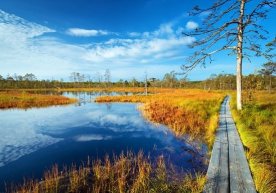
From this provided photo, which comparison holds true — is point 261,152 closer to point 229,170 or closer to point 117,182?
point 229,170

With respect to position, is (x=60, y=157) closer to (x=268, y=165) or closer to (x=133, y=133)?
(x=133, y=133)

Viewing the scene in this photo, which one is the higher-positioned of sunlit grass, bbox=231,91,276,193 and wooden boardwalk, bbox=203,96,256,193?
sunlit grass, bbox=231,91,276,193

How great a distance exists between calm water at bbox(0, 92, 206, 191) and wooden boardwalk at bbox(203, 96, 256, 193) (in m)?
0.89

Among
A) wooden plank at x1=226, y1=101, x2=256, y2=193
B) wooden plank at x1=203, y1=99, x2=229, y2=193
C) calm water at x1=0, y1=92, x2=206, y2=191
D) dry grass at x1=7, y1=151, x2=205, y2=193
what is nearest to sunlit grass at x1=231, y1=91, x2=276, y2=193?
wooden plank at x1=226, y1=101, x2=256, y2=193

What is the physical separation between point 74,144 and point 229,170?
7520 mm

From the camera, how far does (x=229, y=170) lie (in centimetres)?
491

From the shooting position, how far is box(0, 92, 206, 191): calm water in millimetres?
7516

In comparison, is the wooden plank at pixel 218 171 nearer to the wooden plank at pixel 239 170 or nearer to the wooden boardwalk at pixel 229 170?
the wooden boardwalk at pixel 229 170

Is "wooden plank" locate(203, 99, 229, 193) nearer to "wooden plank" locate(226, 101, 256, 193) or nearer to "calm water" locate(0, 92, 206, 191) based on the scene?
"wooden plank" locate(226, 101, 256, 193)

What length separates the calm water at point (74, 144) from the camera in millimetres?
7516

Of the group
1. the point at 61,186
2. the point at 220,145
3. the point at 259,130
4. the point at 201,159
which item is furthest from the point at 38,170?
the point at 259,130

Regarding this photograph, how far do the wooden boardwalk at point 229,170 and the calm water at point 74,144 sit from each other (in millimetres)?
886

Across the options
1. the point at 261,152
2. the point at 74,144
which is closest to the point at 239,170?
the point at 261,152

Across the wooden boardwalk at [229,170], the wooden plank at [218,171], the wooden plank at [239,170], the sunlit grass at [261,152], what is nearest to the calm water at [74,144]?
the wooden plank at [218,171]
